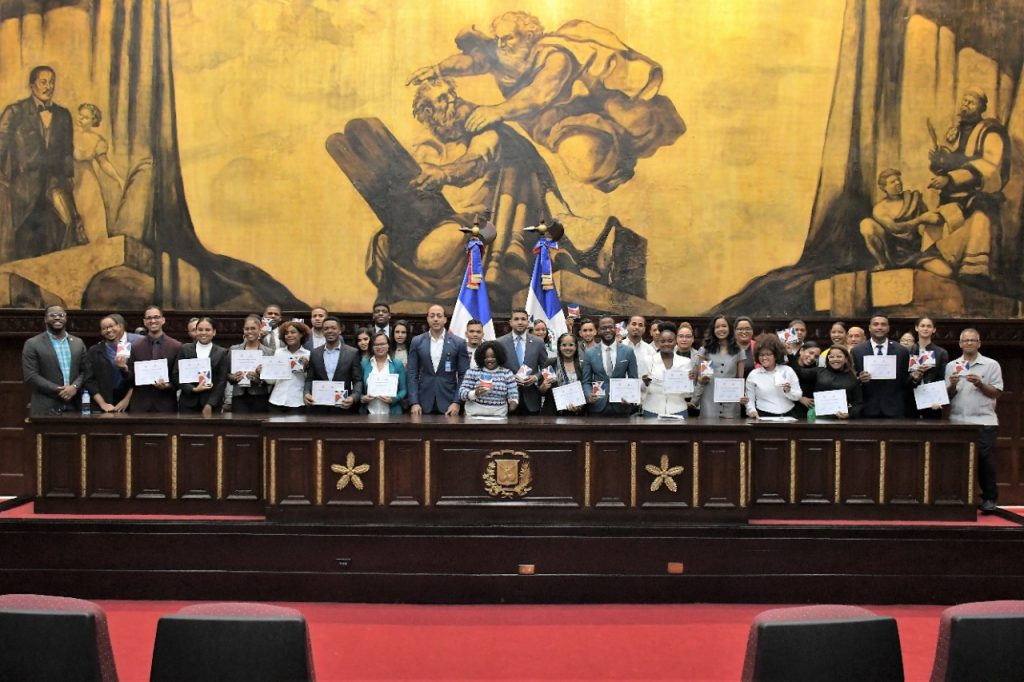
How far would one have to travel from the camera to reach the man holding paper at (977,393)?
8.28m

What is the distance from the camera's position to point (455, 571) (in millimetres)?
6996

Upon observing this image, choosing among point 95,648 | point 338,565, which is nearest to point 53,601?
point 95,648

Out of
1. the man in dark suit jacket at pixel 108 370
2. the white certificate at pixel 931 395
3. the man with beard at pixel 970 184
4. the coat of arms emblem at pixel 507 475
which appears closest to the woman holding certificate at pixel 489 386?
the coat of arms emblem at pixel 507 475

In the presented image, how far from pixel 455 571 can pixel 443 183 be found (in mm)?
6170

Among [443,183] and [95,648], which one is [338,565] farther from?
[443,183]

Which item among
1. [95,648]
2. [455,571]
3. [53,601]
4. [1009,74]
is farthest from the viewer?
[1009,74]

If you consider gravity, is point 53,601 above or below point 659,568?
above

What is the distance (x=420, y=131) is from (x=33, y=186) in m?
5.31

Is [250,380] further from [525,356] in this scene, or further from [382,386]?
[525,356]

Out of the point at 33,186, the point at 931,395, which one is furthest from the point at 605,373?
the point at 33,186

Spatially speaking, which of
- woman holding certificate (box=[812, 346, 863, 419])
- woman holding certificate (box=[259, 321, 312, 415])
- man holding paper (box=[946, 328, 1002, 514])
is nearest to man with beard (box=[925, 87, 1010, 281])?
man holding paper (box=[946, 328, 1002, 514])

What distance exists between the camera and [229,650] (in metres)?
2.57

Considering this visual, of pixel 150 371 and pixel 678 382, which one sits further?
pixel 150 371

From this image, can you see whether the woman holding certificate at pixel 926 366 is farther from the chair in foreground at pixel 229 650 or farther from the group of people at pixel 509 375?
the chair in foreground at pixel 229 650
